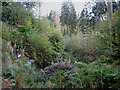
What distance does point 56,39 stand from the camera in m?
6.25

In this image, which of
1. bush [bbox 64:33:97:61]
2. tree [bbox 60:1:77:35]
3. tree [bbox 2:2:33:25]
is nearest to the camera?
tree [bbox 2:2:33:25]

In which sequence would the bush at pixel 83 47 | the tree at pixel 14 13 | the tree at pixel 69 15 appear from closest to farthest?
the tree at pixel 14 13, the bush at pixel 83 47, the tree at pixel 69 15

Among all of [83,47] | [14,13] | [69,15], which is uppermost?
[69,15]

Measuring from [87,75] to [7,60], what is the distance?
1.89 metres

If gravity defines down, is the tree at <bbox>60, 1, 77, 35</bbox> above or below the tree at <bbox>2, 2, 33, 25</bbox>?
above

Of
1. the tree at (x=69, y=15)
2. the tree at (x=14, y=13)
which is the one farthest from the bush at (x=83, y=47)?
the tree at (x=69, y=15)

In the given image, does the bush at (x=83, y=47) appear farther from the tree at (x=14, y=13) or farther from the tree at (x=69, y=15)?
the tree at (x=69, y=15)

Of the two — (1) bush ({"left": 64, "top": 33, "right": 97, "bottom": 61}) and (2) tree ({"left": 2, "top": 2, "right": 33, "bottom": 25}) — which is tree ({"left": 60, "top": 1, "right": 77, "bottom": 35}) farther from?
(2) tree ({"left": 2, "top": 2, "right": 33, "bottom": 25})

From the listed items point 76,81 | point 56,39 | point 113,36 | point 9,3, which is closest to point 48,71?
point 76,81

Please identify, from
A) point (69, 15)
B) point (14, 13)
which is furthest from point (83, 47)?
point (69, 15)

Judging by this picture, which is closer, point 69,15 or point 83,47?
point 83,47

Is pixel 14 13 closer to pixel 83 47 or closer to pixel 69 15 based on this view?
pixel 83 47

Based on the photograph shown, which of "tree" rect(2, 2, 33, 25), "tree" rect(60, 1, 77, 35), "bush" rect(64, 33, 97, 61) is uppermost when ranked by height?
"tree" rect(60, 1, 77, 35)

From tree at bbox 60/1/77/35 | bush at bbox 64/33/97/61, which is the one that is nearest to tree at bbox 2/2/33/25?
bush at bbox 64/33/97/61
